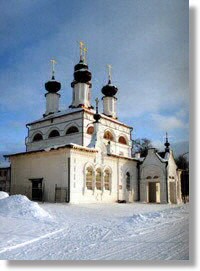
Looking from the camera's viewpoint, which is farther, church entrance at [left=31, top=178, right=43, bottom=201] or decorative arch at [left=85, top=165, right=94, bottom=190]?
decorative arch at [left=85, top=165, right=94, bottom=190]

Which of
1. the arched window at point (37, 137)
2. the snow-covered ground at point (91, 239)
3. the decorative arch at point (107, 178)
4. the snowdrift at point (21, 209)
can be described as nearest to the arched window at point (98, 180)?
the decorative arch at point (107, 178)

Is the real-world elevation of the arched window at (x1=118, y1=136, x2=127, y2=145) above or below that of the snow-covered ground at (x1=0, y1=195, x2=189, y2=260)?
above

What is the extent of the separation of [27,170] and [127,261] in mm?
5439

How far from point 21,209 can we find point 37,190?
131 inches

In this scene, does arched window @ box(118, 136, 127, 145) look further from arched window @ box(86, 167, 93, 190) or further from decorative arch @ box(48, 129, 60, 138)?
arched window @ box(86, 167, 93, 190)

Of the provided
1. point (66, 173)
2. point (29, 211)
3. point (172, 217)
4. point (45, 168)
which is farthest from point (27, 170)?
point (172, 217)

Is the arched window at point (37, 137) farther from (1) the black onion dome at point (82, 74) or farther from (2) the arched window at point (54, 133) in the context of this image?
(1) the black onion dome at point (82, 74)

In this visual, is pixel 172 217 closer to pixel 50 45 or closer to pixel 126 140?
pixel 50 45

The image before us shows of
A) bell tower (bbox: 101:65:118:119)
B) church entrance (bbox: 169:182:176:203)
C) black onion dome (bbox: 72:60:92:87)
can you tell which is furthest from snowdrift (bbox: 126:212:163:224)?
bell tower (bbox: 101:65:118:119)

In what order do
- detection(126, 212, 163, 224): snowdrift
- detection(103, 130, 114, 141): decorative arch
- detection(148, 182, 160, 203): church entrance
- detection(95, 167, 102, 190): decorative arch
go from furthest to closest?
detection(103, 130, 114, 141): decorative arch → detection(148, 182, 160, 203): church entrance → detection(95, 167, 102, 190): decorative arch → detection(126, 212, 163, 224): snowdrift

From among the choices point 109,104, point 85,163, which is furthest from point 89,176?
point 109,104

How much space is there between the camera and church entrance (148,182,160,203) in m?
8.98

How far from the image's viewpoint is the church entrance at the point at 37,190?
281 inches

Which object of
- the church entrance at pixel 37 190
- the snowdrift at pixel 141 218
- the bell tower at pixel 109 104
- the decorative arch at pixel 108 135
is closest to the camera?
the snowdrift at pixel 141 218
